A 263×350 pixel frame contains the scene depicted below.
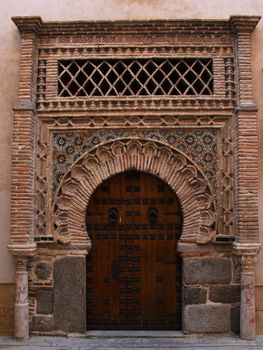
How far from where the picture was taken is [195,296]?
20.1 ft

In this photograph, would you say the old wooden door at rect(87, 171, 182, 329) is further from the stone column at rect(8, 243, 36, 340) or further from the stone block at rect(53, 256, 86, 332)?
the stone column at rect(8, 243, 36, 340)

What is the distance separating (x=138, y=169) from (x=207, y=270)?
1.69 metres

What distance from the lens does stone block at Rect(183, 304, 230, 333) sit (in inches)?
239

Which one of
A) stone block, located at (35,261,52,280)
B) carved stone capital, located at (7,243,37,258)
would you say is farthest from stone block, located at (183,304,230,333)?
carved stone capital, located at (7,243,37,258)

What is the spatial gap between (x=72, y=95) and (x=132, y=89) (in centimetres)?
88

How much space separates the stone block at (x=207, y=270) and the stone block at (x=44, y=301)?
6.14ft

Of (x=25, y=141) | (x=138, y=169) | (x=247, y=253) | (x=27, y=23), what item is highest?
(x=27, y=23)

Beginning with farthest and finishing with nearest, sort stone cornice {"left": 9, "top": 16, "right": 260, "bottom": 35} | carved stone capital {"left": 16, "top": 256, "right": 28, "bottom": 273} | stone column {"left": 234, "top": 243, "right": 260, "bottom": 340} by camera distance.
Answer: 1. stone cornice {"left": 9, "top": 16, "right": 260, "bottom": 35}
2. carved stone capital {"left": 16, "top": 256, "right": 28, "bottom": 273}
3. stone column {"left": 234, "top": 243, "right": 260, "bottom": 340}

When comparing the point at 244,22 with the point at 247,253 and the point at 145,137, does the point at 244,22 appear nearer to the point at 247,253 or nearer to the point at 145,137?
the point at 145,137

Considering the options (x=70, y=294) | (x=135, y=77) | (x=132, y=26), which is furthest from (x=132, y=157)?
(x=70, y=294)

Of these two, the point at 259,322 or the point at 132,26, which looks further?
the point at 132,26

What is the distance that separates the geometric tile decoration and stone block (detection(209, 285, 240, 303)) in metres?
1.45

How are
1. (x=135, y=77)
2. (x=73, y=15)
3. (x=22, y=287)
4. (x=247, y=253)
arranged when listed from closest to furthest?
(x=247, y=253) < (x=22, y=287) < (x=135, y=77) < (x=73, y=15)

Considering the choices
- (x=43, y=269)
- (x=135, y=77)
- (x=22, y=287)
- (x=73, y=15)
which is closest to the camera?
(x=22, y=287)
